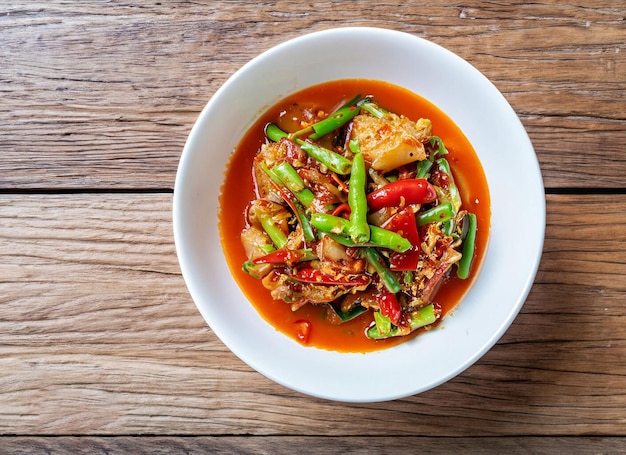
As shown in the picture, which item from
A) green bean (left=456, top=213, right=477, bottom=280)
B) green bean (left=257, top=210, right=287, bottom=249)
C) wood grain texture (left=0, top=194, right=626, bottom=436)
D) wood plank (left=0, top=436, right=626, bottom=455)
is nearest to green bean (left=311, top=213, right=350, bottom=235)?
green bean (left=257, top=210, right=287, bottom=249)

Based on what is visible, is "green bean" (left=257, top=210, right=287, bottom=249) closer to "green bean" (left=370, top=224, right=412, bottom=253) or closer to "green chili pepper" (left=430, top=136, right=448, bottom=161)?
"green bean" (left=370, top=224, right=412, bottom=253)

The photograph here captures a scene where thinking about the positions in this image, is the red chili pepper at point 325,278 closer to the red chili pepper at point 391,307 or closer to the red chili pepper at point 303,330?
the red chili pepper at point 391,307

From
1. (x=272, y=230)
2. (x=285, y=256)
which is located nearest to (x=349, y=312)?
(x=285, y=256)

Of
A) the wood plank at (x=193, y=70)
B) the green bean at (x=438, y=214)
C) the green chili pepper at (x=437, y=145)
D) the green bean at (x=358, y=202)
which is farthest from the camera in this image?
the wood plank at (x=193, y=70)

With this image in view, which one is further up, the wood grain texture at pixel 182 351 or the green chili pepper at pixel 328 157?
the green chili pepper at pixel 328 157

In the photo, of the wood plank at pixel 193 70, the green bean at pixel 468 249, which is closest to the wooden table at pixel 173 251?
the wood plank at pixel 193 70

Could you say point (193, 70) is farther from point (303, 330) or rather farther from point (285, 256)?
point (303, 330)
